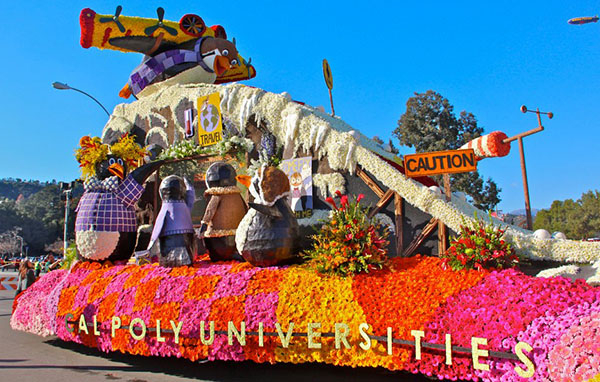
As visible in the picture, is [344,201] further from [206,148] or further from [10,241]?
[10,241]

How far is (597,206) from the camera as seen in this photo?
4581 cm

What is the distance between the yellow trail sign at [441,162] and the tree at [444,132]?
1645cm

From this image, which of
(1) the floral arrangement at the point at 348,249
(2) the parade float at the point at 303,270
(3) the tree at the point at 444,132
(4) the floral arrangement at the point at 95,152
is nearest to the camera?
(2) the parade float at the point at 303,270

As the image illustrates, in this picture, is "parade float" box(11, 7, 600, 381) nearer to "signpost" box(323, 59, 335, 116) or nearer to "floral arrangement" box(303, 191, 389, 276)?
"floral arrangement" box(303, 191, 389, 276)

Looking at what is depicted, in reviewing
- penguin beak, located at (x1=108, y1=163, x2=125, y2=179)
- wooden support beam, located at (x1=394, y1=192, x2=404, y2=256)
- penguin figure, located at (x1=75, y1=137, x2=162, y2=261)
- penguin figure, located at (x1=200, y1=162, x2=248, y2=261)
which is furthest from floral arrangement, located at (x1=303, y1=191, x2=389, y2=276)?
penguin beak, located at (x1=108, y1=163, x2=125, y2=179)

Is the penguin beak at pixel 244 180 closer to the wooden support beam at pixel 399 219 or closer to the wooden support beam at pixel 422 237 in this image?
the wooden support beam at pixel 399 219

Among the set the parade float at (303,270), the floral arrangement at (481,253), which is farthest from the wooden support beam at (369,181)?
the floral arrangement at (481,253)

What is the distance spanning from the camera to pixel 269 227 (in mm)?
7188

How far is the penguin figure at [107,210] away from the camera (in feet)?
29.6

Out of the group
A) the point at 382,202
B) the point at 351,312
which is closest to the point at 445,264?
Answer: the point at 351,312

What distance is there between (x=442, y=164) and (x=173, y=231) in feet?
15.7

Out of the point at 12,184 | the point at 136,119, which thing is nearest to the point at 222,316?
the point at 136,119

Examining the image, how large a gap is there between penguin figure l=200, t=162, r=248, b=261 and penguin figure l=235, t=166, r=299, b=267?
3.15 feet

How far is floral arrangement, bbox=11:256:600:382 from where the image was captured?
472cm
